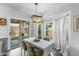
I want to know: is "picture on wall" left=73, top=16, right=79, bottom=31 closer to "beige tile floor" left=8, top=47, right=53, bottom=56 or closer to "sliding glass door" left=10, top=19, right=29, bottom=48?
"sliding glass door" left=10, top=19, right=29, bottom=48

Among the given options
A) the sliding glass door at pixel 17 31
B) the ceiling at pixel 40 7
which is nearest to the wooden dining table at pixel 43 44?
the sliding glass door at pixel 17 31

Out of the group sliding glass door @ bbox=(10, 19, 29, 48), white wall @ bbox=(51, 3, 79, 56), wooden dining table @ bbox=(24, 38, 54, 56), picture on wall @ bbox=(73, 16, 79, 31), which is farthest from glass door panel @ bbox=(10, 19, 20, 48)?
picture on wall @ bbox=(73, 16, 79, 31)

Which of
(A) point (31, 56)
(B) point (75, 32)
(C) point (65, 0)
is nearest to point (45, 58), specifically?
(A) point (31, 56)

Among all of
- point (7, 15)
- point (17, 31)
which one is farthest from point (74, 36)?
point (7, 15)

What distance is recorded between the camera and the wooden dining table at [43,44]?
1859 millimetres

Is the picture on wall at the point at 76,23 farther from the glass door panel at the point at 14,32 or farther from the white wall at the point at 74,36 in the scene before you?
the glass door panel at the point at 14,32

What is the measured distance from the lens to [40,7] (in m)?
1.88

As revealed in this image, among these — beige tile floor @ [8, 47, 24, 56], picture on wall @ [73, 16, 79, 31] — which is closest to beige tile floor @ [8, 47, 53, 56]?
beige tile floor @ [8, 47, 24, 56]

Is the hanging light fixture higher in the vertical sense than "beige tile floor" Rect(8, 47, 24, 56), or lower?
higher

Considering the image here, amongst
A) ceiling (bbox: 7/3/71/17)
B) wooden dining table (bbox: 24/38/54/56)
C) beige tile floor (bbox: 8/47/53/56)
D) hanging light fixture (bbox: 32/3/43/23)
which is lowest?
beige tile floor (bbox: 8/47/53/56)

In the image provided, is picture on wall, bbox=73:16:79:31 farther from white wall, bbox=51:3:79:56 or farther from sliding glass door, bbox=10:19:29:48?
sliding glass door, bbox=10:19:29:48

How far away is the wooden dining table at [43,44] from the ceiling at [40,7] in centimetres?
41

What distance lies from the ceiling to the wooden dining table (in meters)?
0.41

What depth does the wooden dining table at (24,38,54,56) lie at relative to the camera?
6.10ft
